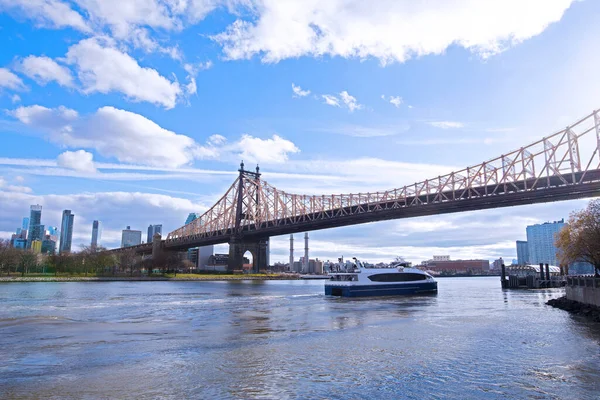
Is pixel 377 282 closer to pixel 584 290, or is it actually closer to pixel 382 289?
pixel 382 289

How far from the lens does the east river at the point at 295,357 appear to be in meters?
10.8

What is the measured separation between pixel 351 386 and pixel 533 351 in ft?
26.8

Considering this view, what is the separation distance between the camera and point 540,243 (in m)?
181

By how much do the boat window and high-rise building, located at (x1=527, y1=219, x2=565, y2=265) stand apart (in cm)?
14777

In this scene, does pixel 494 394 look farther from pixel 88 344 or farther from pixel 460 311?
pixel 460 311

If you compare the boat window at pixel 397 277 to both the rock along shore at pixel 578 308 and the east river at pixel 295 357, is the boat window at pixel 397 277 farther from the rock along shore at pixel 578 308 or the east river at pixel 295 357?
the east river at pixel 295 357

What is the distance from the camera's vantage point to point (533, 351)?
15789mm

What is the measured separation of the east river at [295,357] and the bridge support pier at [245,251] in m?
78.3

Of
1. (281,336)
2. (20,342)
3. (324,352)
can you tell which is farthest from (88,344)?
(324,352)

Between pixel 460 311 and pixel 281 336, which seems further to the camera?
pixel 460 311

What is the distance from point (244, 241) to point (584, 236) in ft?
258

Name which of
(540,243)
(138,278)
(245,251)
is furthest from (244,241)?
(540,243)

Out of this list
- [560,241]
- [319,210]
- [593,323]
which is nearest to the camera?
[593,323]

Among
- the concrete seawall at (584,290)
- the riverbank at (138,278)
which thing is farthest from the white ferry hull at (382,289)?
the riverbank at (138,278)
